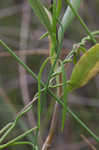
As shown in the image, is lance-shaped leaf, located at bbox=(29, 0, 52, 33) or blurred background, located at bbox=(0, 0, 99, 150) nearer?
lance-shaped leaf, located at bbox=(29, 0, 52, 33)

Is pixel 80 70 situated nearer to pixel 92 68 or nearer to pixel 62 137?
pixel 92 68

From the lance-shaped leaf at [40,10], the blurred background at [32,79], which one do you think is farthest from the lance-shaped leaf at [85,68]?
the blurred background at [32,79]

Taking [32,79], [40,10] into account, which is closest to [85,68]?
[40,10]

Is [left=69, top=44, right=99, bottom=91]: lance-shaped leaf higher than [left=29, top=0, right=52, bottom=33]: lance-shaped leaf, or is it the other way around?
[left=29, top=0, right=52, bottom=33]: lance-shaped leaf

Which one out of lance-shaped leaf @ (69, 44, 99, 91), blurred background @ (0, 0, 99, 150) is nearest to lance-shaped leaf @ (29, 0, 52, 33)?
lance-shaped leaf @ (69, 44, 99, 91)

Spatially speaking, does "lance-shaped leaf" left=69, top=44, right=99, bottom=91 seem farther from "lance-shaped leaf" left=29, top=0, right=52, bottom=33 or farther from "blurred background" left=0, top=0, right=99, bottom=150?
"blurred background" left=0, top=0, right=99, bottom=150
